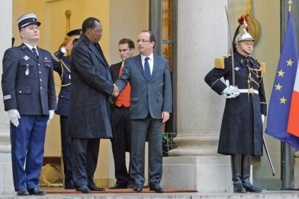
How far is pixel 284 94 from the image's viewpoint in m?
14.0

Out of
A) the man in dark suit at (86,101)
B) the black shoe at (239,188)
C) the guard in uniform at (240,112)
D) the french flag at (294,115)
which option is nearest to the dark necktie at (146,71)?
the man in dark suit at (86,101)

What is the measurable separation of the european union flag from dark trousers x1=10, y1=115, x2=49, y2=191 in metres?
3.57

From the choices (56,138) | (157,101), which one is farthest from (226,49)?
(56,138)

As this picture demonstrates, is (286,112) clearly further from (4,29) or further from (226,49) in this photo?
(4,29)

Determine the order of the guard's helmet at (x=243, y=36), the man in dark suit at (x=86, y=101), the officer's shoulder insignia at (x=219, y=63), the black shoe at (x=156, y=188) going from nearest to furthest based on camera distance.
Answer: the man in dark suit at (x=86, y=101) → the black shoe at (x=156, y=188) → the officer's shoulder insignia at (x=219, y=63) → the guard's helmet at (x=243, y=36)

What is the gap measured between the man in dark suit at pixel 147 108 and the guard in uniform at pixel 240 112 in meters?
0.80

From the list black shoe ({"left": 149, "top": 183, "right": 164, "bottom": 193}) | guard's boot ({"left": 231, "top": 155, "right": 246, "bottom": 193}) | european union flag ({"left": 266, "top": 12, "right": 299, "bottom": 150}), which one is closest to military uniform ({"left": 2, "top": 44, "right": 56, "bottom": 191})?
black shoe ({"left": 149, "top": 183, "right": 164, "bottom": 193})

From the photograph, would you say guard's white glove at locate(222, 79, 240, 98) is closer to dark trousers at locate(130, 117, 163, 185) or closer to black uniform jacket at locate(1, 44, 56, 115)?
dark trousers at locate(130, 117, 163, 185)

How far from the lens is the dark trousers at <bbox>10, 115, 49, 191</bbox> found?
1123 cm

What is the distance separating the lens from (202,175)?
517 inches

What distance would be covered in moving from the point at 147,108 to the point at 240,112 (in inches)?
49.6

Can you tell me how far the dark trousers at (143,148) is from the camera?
12406 mm

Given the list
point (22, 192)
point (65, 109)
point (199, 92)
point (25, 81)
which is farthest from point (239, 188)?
point (25, 81)

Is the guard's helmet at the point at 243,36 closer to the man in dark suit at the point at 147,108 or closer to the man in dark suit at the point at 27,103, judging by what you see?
the man in dark suit at the point at 147,108
